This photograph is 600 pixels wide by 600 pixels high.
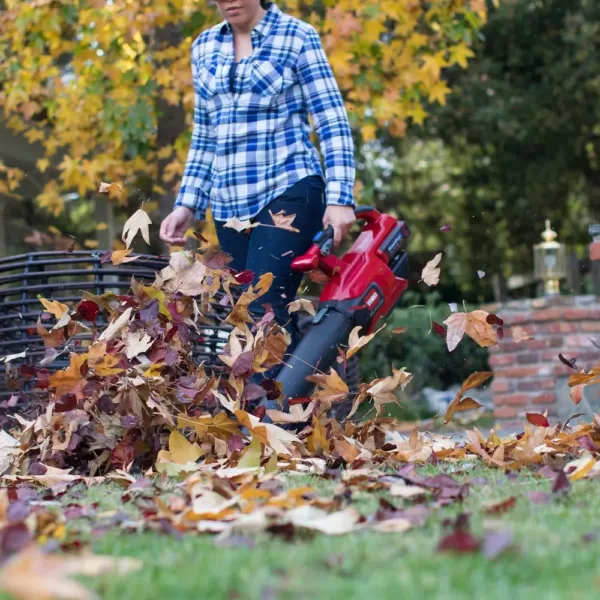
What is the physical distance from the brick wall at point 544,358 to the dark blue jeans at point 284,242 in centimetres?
382

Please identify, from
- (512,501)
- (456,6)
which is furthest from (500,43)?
(512,501)

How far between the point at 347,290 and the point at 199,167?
724mm

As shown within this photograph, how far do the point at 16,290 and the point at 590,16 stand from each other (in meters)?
11.5

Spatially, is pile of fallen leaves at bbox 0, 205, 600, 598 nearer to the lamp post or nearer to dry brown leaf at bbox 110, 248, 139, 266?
dry brown leaf at bbox 110, 248, 139, 266

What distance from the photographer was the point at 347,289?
342cm

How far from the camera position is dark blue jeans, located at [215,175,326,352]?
3334 millimetres

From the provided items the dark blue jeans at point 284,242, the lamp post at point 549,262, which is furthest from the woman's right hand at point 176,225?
the lamp post at point 549,262

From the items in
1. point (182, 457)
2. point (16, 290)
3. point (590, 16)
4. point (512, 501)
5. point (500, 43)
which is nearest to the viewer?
point (512, 501)

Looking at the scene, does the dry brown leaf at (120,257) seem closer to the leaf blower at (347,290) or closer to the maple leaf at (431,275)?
the leaf blower at (347,290)

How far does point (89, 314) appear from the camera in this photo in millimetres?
3000

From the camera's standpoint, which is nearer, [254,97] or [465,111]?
[254,97]

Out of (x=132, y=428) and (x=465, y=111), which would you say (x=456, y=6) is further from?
(x=465, y=111)

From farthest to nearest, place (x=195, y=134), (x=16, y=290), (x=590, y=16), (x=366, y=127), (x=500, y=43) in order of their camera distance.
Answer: (x=500, y=43), (x=590, y=16), (x=366, y=127), (x=195, y=134), (x=16, y=290)

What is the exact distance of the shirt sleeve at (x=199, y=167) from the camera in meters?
3.69
